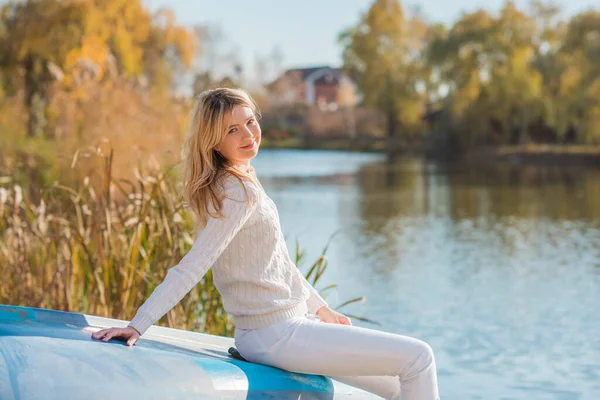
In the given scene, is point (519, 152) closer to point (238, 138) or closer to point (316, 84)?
point (238, 138)

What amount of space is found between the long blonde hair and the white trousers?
377 mm

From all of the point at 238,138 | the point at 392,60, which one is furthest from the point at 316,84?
the point at 238,138

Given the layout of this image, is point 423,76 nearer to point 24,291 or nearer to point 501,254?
point 501,254

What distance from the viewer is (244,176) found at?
102 inches

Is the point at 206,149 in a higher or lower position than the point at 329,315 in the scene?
higher

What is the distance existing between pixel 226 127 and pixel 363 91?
4475 centimetres

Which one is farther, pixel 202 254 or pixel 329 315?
pixel 329 315

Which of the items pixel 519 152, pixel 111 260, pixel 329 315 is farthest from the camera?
pixel 519 152

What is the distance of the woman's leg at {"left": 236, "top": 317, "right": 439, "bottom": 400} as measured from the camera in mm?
2516

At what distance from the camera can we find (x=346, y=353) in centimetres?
252

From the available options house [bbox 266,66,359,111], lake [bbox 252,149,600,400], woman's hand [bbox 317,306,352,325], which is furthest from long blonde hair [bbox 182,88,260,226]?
house [bbox 266,66,359,111]

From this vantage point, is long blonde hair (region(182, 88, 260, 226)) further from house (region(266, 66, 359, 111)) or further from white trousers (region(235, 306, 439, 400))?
house (region(266, 66, 359, 111))

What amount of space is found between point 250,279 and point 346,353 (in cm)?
32

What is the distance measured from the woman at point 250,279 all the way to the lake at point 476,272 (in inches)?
95.5
